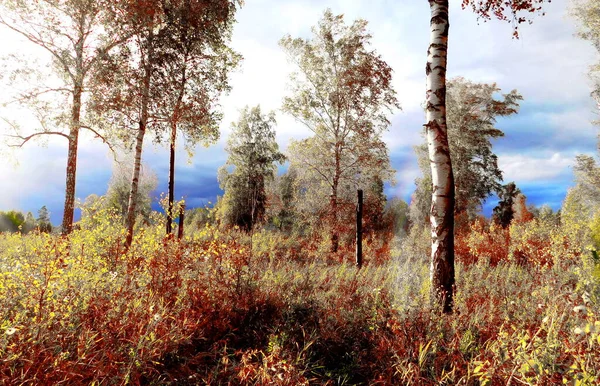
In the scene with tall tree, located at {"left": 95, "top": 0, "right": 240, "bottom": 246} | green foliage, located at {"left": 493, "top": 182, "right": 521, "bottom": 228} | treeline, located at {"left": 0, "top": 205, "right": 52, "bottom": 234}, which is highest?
tall tree, located at {"left": 95, "top": 0, "right": 240, "bottom": 246}

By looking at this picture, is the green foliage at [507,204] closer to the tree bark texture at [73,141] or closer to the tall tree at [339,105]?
the tall tree at [339,105]

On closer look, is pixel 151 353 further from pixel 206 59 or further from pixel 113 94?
pixel 206 59

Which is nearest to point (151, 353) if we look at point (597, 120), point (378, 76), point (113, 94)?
point (113, 94)

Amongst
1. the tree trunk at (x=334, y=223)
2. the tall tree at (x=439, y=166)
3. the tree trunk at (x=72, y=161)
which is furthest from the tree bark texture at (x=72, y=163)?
the tall tree at (x=439, y=166)

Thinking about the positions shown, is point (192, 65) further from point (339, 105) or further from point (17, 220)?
point (17, 220)

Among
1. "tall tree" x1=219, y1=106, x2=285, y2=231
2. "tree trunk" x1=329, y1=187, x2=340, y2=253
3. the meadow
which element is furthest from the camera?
"tall tree" x1=219, y1=106, x2=285, y2=231

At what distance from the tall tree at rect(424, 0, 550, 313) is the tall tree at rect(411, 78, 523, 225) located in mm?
21367

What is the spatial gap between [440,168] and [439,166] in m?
0.04

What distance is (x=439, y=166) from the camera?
17.7 feet

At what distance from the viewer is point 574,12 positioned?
17859mm

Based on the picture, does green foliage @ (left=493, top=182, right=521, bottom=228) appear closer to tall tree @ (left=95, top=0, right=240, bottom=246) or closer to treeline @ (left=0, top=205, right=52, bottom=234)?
tall tree @ (left=95, top=0, right=240, bottom=246)

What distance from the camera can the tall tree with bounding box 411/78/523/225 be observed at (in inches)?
1017

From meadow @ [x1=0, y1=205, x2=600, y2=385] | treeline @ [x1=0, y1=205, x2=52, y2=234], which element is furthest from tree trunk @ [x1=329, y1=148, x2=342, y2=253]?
treeline @ [x1=0, y1=205, x2=52, y2=234]

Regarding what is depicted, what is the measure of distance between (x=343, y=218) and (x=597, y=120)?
17174mm
